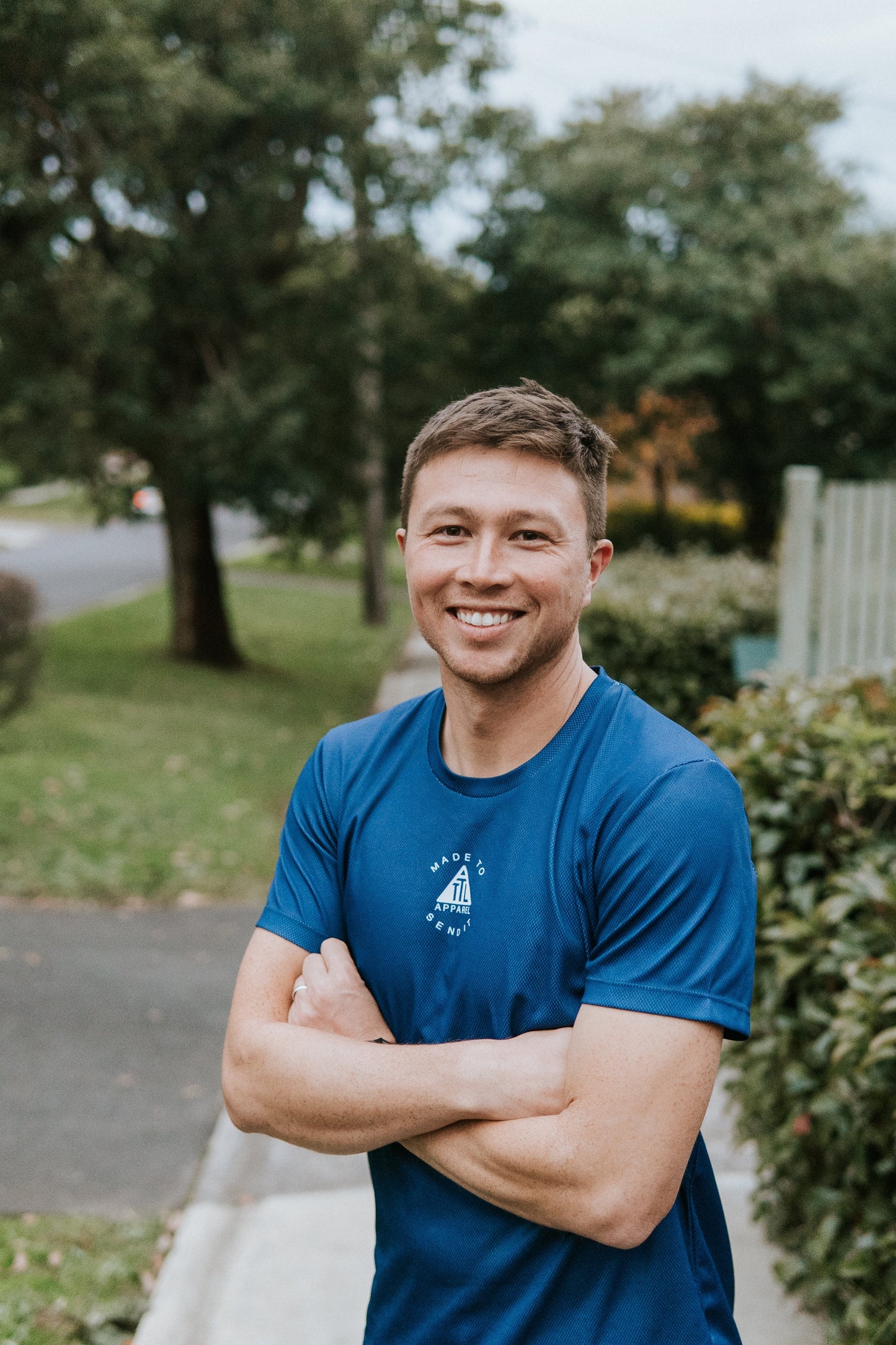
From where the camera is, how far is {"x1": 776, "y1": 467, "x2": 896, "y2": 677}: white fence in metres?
6.45

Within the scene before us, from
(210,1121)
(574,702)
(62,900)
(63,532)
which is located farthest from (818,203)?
(63,532)

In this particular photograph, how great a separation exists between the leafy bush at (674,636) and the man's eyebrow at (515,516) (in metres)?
6.82

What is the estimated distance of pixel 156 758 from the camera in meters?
9.63

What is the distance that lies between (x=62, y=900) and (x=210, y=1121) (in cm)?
247

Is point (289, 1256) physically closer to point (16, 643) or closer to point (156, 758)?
point (16, 643)

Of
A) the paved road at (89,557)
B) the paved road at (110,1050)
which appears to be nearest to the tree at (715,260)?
the paved road at (89,557)

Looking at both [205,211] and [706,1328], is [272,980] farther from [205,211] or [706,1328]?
[205,211]

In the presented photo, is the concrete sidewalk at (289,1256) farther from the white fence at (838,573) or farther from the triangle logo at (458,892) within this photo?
the white fence at (838,573)

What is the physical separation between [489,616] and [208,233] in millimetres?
10973

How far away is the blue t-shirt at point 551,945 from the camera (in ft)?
5.09

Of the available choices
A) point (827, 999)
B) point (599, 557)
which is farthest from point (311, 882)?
point (827, 999)

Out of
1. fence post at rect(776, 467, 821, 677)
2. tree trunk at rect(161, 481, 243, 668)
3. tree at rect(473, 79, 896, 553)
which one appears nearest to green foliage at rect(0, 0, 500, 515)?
tree trunk at rect(161, 481, 243, 668)

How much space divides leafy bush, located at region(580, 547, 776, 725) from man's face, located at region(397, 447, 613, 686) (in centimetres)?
681

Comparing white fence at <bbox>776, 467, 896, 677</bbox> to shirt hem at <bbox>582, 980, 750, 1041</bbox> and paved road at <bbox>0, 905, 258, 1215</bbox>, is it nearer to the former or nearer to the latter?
paved road at <bbox>0, 905, 258, 1215</bbox>
